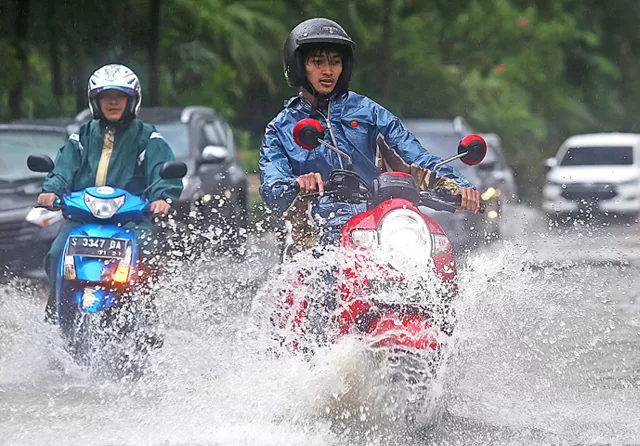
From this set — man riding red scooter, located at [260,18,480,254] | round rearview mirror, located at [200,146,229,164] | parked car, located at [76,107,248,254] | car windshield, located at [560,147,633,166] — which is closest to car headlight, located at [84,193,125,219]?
man riding red scooter, located at [260,18,480,254]

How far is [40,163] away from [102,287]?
91 cm

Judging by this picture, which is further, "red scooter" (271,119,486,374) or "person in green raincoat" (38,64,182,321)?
"person in green raincoat" (38,64,182,321)

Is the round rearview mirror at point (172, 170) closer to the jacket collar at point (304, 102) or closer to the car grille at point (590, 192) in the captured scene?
the jacket collar at point (304, 102)

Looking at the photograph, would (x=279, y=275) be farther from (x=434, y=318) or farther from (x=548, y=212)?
(x=548, y=212)

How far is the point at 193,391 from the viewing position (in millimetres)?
6586

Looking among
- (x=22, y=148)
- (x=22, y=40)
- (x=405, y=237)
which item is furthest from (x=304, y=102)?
(x=22, y=40)

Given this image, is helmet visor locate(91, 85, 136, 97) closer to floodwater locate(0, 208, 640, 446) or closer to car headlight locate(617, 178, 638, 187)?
floodwater locate(0, 208, 640, 446)

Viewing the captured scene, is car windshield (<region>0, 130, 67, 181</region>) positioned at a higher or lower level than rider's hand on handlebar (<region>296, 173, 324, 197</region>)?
higher

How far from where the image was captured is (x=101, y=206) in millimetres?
7582

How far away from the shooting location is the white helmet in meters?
8.08

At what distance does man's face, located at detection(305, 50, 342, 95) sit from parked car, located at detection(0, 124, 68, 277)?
564 cm

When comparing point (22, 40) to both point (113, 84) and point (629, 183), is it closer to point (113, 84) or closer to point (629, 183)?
point (113, 84)

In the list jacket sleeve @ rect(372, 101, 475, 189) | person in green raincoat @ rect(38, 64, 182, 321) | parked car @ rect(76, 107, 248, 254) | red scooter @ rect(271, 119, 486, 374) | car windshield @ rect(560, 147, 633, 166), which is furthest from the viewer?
car windshield @ rect(560, 147, 633, 166)

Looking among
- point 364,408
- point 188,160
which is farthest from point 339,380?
point 188,160
